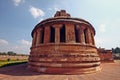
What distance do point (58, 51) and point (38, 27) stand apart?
11.9ft

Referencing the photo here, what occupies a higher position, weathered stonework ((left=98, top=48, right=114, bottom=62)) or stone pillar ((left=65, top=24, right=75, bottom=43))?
stone pillar ((left=65, top=24, right=75, bottom=43))

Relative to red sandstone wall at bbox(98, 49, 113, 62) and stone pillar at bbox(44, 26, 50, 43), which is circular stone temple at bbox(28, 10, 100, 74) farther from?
red sandstone wall at bbox(98, 49, 113, 62)

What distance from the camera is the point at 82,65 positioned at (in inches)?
379

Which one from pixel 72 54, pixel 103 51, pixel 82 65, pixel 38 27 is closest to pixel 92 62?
pixel 82 65

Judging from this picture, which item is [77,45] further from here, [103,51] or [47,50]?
[103,51]

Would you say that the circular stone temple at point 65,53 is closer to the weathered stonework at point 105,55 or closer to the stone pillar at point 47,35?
the stone pillar at point 47,35

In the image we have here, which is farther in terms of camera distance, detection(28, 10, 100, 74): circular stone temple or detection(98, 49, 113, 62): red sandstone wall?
detection(98, 49, 113, 62): red sandstone wall

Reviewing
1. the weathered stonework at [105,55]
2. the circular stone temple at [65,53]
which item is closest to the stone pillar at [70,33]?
the circular stone temple at [65,53]

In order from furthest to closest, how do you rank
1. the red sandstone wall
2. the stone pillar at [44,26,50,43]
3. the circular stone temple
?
the red sandstone wall
the stone pillar at [44,26,50,43]
the circular stone temple

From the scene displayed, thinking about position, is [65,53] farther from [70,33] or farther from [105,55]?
[105,55]

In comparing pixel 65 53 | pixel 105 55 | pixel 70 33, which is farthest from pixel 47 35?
pixel 105 55

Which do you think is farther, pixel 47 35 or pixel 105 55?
pixel 105 55

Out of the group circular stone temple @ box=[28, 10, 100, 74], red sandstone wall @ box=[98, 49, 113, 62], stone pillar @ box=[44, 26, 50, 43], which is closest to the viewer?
circular stone temple @ box=[28, 10, 100, 74]

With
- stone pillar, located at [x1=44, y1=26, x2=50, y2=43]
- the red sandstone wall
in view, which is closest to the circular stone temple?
stone pillar, located at [x1=44, y1=26, x2=50, y2=43]
